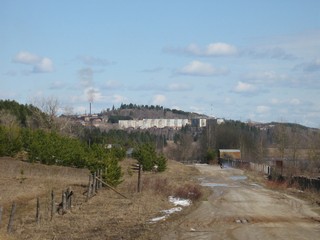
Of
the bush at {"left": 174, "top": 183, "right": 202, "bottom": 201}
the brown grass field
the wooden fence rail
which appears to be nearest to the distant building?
the brown grass field

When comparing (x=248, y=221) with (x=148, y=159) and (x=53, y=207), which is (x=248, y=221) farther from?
(x=148, y=159)

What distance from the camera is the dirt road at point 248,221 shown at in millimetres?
19422

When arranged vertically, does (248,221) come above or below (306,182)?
below

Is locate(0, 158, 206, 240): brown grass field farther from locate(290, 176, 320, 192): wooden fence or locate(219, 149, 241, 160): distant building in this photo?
locate(219, 149, 241, 160): distant building

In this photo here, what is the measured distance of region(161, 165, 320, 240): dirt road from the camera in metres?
19.4

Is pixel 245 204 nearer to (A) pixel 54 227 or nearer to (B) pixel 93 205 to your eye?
(B) pixel 93 205

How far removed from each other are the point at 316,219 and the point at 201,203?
8839mm

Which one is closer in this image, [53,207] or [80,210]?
[53,207]

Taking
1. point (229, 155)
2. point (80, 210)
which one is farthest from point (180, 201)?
point (229, 155)

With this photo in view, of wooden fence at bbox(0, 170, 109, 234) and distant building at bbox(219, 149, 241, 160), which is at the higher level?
distant building at bbox(219, 149, 241, 160)

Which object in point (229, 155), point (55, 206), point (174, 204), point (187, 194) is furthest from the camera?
point (229, 155)

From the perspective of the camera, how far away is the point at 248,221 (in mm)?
23469

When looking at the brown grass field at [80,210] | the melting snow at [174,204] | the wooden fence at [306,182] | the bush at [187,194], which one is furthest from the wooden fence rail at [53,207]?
the wooden fence at [306,182]

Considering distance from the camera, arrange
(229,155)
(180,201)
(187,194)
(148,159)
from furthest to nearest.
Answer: (229,155) → (148,159) → (187,194) → (180,201)
